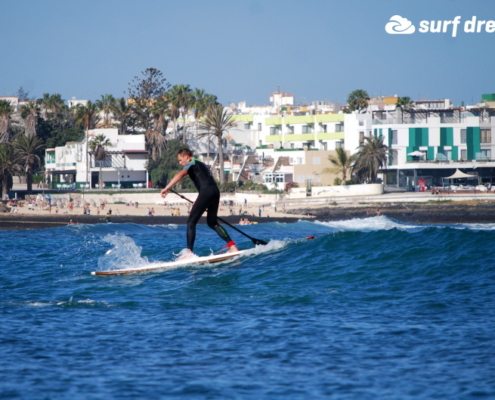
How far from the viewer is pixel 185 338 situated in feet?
25.5

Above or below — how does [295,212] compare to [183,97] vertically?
below

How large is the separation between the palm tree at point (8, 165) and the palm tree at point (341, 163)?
30434 millimetres

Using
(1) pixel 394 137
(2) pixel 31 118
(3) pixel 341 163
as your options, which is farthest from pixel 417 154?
(2) pixel 31 118

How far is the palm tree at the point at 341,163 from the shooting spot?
228 feet

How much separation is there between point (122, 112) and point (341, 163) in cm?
3020

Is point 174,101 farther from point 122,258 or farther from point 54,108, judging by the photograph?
point 122,258

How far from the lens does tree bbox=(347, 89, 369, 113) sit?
85.1 meters

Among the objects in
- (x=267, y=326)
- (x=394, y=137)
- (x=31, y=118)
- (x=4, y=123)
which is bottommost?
(x=267, y=326)

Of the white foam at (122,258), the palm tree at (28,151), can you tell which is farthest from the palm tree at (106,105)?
the white foam at (122,258)

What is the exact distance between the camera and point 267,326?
8234 mm

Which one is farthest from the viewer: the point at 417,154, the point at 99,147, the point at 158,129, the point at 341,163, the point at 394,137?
the point at 158,129

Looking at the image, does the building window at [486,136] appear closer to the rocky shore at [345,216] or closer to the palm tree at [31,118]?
the rocky shore at [345,216]

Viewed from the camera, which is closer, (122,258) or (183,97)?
(122,258)

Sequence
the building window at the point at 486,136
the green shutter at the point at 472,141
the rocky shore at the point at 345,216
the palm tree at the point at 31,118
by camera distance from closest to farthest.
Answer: the rocky shore at the point at 345,216, the green shutter at the point at 472,141, the building window at the point at 486,136, the palm tree at the point at 31,118
